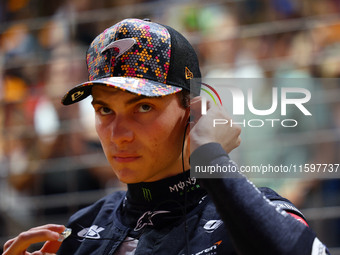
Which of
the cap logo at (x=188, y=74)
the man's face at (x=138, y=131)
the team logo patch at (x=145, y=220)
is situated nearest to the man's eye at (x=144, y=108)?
the man's face at (x=138, y=131)

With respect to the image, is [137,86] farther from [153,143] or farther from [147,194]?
[147,194]

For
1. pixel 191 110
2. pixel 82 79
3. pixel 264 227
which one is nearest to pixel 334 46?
pixel 82 79

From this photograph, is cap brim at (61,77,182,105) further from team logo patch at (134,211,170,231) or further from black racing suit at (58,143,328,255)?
team logo patch at (134,211,170,231)

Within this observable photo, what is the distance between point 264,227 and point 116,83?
18.1 inches

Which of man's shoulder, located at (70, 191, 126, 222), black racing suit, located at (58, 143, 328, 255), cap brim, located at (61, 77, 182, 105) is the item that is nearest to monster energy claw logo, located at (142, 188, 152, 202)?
black racing suit, located at (58, 143, 328, 255)

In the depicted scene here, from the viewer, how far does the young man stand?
1214 millimetres

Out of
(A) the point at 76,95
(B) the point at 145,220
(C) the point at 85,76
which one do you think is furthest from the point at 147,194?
(C) the point at 85,76

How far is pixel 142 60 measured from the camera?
1.29 meters

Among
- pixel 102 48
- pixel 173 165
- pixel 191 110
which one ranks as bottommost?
pixel 173 165

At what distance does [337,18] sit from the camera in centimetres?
267

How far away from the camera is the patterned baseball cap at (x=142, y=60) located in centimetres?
128

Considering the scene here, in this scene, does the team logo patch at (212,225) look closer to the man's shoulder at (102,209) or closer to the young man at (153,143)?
the young man at (153,143)

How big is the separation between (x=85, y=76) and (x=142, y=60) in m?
1.77

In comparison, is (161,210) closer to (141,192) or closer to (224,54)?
(141,192)
